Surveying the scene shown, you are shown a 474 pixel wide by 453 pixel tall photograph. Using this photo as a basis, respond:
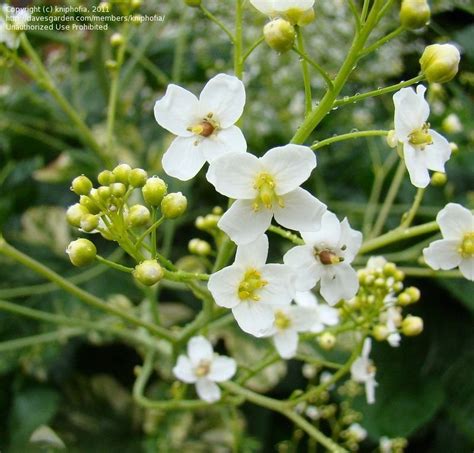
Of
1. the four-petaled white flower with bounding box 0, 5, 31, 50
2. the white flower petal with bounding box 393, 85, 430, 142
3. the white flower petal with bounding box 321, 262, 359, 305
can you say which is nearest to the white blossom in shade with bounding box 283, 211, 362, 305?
the white flower petal with bounding box 321, 262, 359, 305

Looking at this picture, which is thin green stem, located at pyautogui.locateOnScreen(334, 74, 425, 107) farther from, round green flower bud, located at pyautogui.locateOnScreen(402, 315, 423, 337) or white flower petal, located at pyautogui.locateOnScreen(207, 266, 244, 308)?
round green flower bud, located at pyautogui.locateOnScreen(402, 315, 423, 337)

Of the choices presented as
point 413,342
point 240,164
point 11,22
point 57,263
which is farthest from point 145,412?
point 240,164

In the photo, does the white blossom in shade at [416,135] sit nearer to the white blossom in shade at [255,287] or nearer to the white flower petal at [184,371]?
the white blossom in shade at [255,287]

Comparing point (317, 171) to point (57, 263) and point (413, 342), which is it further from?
point (57, 263)

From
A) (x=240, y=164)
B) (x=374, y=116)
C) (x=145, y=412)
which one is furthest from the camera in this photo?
(x=374, y=116)

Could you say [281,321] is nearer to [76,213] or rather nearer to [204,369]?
[204,369]

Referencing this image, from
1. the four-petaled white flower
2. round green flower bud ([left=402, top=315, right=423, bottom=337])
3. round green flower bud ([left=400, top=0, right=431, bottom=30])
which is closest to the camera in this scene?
round green flower bud ([left=400, top=0, right=431, bottom=30])

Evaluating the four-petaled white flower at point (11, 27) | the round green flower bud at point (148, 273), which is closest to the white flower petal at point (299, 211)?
the round green flower bud at point (148, 273)
